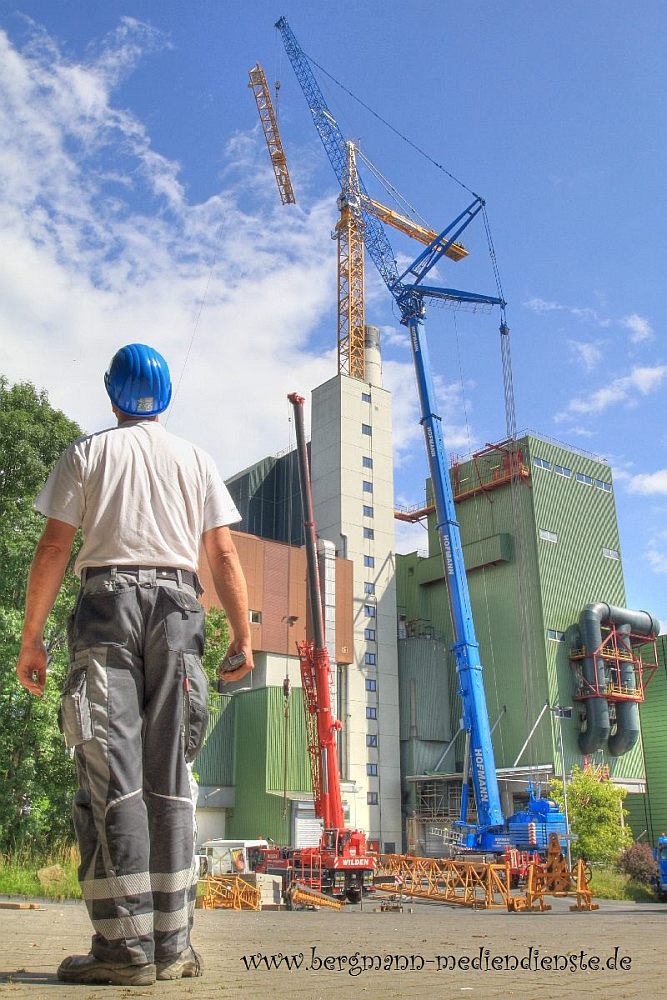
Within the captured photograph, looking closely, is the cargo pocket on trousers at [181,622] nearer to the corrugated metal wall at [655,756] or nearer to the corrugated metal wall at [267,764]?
the corrugated metal wall at [267,764]

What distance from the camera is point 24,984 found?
3.05m

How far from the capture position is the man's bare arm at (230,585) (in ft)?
14.1

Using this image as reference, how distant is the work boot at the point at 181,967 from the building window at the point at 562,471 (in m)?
60.2

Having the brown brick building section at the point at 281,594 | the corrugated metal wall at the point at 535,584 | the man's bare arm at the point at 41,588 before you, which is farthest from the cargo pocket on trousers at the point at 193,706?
the corrugated metal wall at the point at 535,584

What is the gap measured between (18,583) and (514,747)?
3930 cm

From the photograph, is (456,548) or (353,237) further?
(353,237)

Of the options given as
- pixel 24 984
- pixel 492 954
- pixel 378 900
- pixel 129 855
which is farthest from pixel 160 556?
pixel 378 900

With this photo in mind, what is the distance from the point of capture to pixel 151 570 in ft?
12.8

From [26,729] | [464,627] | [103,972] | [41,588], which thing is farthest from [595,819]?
[103,972]

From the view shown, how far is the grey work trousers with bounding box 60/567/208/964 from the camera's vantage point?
11.3 feet

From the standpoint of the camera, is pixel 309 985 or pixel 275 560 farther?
pixel 275 560

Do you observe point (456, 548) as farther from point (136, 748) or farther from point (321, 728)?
point (136, 748)

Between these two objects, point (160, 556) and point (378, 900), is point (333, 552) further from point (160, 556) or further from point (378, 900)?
point (160, 556)

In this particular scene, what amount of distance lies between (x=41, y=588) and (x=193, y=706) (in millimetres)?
837
